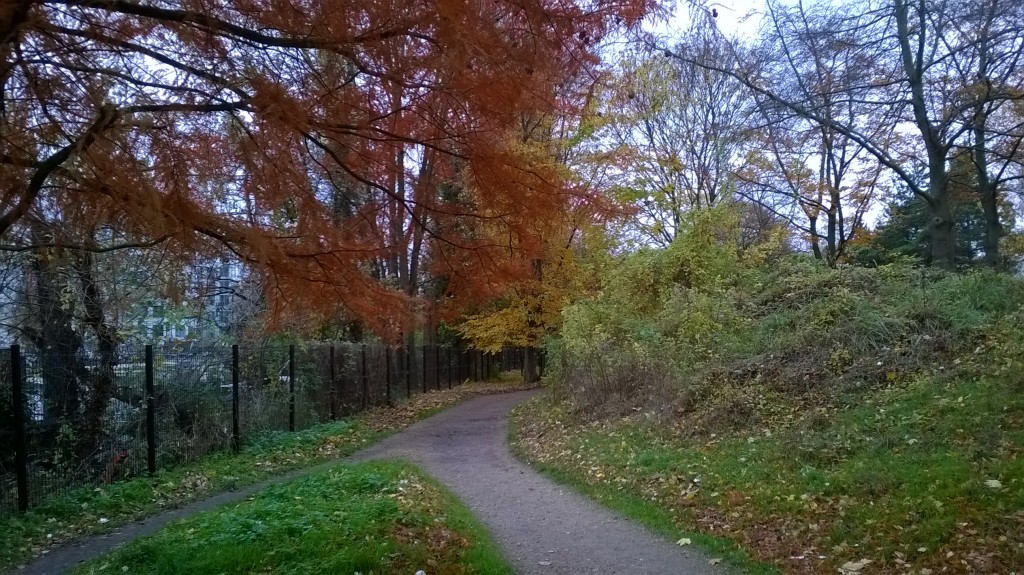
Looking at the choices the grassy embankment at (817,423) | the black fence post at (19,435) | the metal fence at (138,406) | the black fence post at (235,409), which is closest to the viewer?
the grassy embankment at (817,423)

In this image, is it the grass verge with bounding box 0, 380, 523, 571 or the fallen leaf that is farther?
the grass verge with bounding box 0, 380, 523, 571

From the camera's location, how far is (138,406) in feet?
35.2

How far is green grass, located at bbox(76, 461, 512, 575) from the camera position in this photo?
17.9ft

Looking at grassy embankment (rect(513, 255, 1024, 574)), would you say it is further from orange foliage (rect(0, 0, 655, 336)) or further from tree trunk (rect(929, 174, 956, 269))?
orange foliage (rect(0, 0, 655, 336))

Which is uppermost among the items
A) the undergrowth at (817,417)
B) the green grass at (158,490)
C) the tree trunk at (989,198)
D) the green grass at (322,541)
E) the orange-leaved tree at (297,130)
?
the tree trunk at (989,198)

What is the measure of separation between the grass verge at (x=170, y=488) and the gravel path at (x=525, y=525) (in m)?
0.29

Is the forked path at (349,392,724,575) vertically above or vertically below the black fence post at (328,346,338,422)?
below

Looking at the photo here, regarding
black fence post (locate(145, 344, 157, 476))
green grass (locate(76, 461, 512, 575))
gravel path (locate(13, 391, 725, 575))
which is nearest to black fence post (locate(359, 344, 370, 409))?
gravel path (locate(13, 391, 725, 575))

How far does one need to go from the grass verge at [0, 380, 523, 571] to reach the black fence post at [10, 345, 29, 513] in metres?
0.21

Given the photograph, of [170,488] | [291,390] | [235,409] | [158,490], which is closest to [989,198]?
[291,390]

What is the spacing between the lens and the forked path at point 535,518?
20.6 ft

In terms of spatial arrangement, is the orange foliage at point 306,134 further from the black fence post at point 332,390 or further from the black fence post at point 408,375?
the black fence post at point 408,375

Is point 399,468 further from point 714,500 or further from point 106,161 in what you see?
point 106,161

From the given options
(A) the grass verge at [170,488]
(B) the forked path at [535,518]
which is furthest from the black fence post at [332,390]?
(B) the forked path at [535,518]
